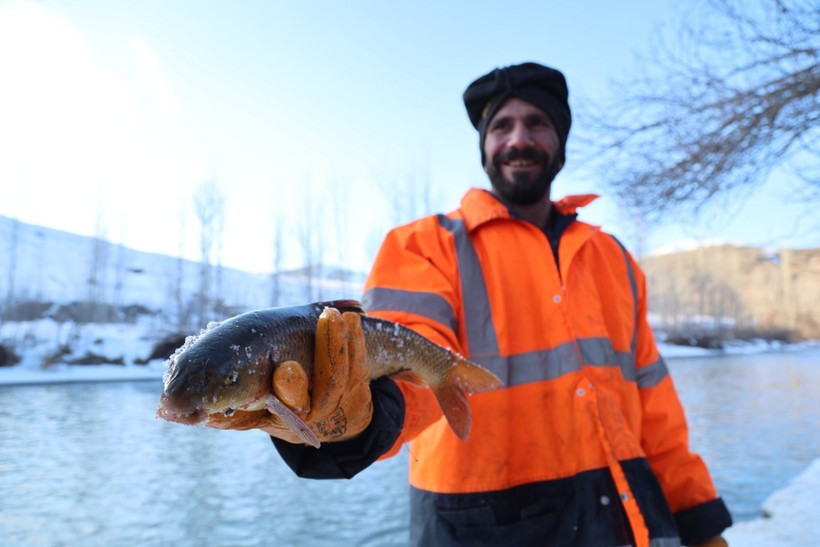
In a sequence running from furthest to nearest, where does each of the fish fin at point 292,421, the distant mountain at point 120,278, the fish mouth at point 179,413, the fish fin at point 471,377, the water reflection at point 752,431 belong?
1. the distant mountain at point 120,278
2. the water reflection at point 752,431
3. the fish fin at point 471,377
4. the fish fin at point 292,421
5. the fish mouth at point 179,413

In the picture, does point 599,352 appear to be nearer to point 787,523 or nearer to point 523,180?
point 523,180

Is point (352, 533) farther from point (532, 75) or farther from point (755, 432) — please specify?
point (755, 432)

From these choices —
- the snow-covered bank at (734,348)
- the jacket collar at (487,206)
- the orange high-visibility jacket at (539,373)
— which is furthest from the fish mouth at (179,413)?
the snow-covered bank at (734,348)

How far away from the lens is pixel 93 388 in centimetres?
2081

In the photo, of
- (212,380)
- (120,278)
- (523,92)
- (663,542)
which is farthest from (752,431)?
(120,278)

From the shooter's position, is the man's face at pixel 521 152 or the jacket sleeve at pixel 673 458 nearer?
the jacket sleeve at pixel 673 458

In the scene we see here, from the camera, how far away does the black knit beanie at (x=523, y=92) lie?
271cm

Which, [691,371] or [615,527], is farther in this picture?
[691,371]

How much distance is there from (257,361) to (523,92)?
2.01m

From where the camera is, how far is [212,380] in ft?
4.29

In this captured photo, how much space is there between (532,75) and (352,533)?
6.13m

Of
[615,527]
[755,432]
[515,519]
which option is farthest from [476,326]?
[755,432]

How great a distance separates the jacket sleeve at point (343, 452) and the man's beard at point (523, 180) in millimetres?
1453

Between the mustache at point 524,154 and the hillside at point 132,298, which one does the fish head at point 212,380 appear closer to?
the mustache at point 524,154
